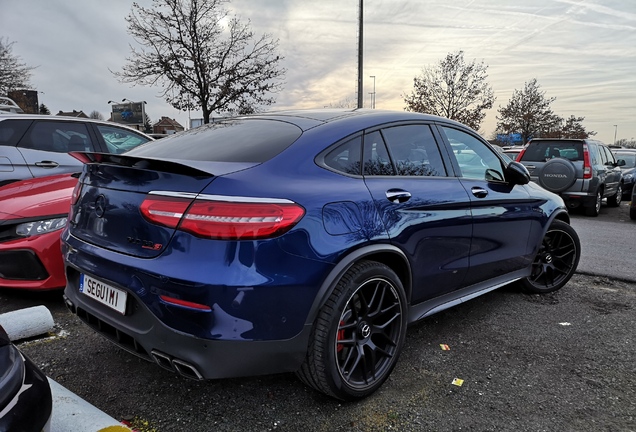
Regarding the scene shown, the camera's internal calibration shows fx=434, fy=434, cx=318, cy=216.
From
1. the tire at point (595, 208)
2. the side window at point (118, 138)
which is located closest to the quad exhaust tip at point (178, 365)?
the side window at point (118, 138)

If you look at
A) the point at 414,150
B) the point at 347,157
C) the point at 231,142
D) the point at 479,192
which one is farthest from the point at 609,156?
the point at 231,142

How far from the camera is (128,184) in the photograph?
2078 mm

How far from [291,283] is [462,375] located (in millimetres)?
1407

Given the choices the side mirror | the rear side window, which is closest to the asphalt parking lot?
the side mirror

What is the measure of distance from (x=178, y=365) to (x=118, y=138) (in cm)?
431

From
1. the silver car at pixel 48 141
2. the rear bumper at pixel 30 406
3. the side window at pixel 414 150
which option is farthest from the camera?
the silver car at pixel 48 141

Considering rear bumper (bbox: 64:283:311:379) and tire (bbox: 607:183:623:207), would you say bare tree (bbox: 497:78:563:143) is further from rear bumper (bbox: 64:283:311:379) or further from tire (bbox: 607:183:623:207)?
rear bumper (bbox: 64:283:311:379)

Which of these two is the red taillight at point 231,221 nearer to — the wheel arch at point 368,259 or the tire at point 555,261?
the wheel arch at point 368,259

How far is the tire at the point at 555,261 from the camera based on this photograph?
163 inches

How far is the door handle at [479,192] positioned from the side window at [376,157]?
826 mm

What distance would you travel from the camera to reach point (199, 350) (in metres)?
1.84

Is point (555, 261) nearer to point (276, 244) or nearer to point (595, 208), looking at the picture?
point (276, 244)

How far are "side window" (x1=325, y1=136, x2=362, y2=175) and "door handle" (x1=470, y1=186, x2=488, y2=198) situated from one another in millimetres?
1077

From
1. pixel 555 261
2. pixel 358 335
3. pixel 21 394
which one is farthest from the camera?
pixel 555 261
